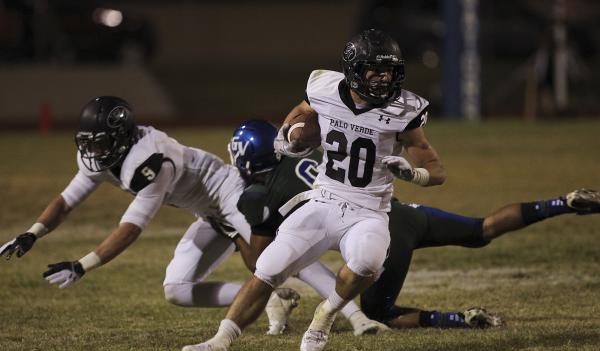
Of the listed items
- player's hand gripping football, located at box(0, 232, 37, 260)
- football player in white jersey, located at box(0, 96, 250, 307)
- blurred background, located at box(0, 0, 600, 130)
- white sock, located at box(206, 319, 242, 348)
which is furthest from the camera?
blurred background, located at box(0, 0, 600, 130)

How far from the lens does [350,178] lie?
4996mm

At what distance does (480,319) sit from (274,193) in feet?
4.09

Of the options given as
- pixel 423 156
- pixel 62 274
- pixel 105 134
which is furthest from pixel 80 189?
pixel 423 156

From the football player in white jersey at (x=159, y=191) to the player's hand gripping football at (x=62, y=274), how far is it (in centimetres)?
22

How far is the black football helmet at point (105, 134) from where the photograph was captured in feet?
18.4

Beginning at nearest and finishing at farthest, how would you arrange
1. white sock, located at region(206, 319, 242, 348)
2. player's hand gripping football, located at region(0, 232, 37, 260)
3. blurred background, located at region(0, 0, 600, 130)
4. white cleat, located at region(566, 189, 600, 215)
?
white sock, located at region(206, 319, 242, 348), white cleat, located at region(566, 189, 600, 215), player's hand gripping football, located at region(0, 232, 37, 260), blurred background, located at region(0, 0, 600, 130)

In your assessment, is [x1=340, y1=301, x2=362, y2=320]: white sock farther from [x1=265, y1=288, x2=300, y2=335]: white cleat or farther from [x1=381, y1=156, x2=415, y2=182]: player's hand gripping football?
[x1=381, y1=156, x2=415, y2=182]: player's hand gripping football

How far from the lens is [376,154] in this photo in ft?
16.4

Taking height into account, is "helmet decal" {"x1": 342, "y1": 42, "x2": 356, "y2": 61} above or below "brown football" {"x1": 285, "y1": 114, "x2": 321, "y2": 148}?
above

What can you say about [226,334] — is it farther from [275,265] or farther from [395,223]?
[395,223]

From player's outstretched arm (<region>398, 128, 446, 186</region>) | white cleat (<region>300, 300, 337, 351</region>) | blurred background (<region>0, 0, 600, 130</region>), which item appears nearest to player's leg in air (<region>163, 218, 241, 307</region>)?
white cleat (<region>300, 300, 337, 351</region>)

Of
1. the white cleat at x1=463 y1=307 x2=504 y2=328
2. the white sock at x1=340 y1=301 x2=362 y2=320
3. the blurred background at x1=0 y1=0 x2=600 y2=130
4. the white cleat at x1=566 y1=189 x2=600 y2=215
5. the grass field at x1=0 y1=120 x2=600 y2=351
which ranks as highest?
the white cleat at x1=566 y1=189 x2=600 y2=215

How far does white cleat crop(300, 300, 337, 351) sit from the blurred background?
13.2 m

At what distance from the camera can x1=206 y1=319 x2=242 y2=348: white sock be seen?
4.68 metres
